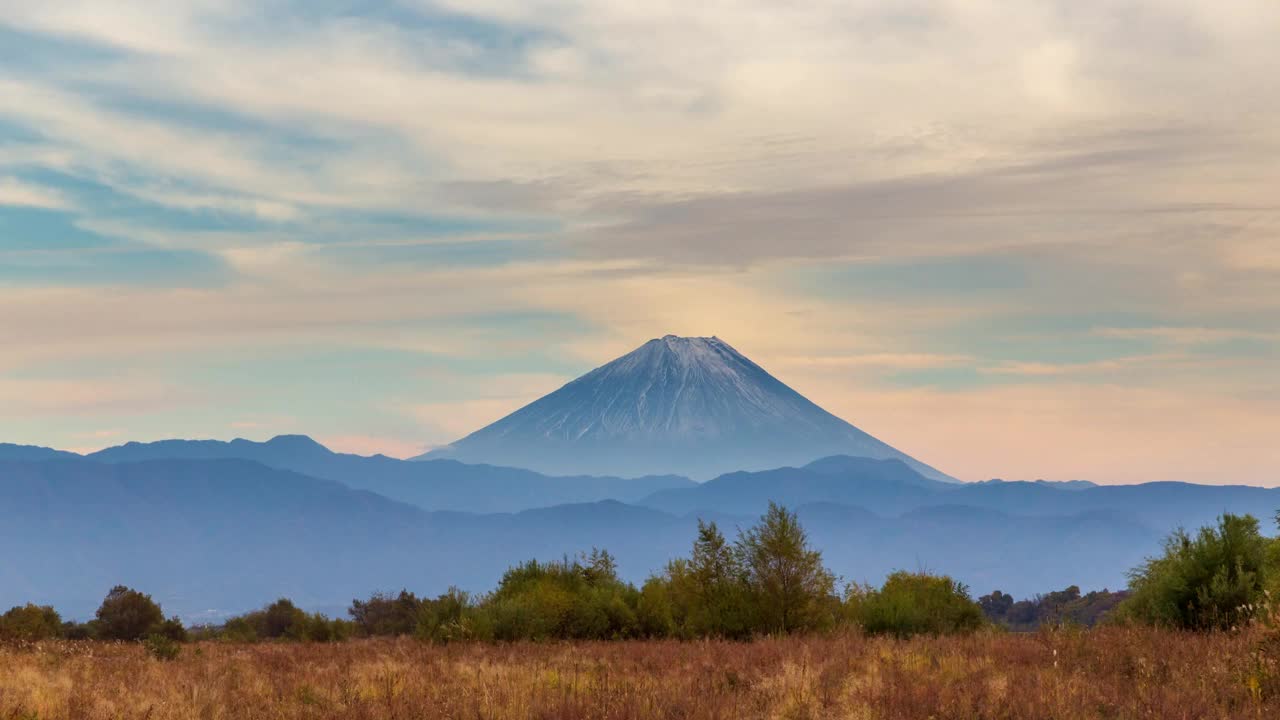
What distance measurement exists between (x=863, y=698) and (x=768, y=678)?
1828 mm

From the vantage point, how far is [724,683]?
16.8 meters

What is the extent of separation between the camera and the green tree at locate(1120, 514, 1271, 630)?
22.7m

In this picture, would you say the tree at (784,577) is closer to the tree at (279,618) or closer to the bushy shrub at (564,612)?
Answer: the bushy shrub at (564,612)

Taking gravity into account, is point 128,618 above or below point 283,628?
above

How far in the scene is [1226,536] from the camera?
2380cm

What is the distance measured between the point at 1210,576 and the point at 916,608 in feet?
26.7

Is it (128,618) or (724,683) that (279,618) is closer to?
(128,618)

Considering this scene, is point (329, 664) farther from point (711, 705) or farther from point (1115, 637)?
point (1115, 637)

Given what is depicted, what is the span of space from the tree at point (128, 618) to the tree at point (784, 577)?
107ft

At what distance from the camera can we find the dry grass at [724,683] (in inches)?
557

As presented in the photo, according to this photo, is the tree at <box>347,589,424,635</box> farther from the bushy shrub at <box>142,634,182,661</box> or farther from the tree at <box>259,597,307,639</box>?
the bushy shrub at <box>142,634,182,661</box>

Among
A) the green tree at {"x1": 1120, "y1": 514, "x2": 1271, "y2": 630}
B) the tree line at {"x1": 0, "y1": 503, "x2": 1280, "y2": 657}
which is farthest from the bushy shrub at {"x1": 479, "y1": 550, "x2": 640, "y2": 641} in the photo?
the green tree at {"x1": 1120, "y1": 514, "x2": 1271, "y2": 630}

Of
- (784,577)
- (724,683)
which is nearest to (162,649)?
(784,577)

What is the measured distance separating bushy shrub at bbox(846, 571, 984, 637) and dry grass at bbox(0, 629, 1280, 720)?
18.1 ft
